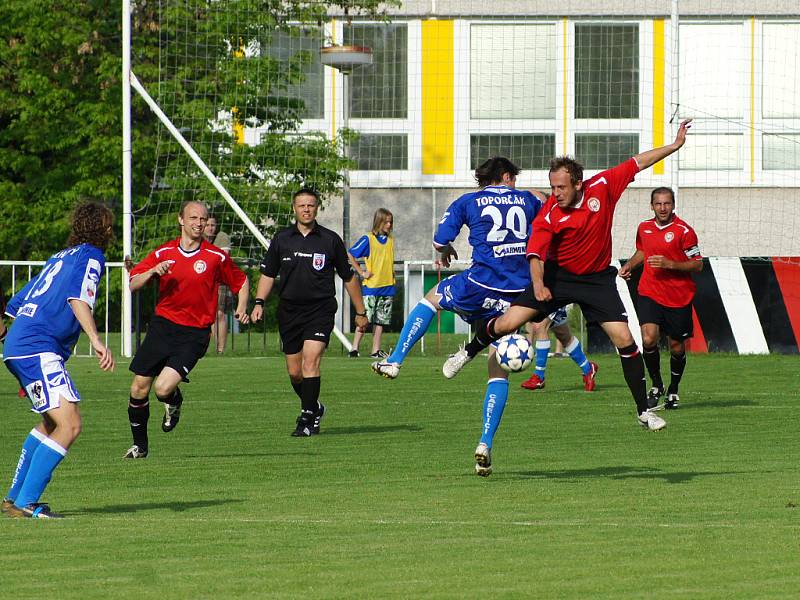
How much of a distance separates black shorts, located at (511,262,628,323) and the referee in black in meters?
3.24

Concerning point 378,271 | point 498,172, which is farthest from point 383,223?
point 498,172

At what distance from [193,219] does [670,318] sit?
18.8 feet

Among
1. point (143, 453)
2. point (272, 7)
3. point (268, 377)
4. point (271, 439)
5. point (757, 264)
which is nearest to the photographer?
point (143, 453)

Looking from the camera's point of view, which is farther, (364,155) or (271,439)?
(364,155)

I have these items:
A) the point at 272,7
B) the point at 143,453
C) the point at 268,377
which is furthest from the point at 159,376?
the point at 272,7

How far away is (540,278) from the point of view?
10.2 metres

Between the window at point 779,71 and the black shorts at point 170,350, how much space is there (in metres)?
23.3

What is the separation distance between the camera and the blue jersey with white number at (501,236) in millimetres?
11516

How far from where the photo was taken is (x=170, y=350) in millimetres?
11984

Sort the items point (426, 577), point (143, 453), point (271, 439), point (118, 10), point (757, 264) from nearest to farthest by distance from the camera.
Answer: point (426, 577) → point (143, 453) → point (271, 439) → point (757, 264) → point (118, 10)

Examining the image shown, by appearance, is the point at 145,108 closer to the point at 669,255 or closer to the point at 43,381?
the point at 669,255

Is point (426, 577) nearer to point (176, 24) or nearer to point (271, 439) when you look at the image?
point (271, 439)

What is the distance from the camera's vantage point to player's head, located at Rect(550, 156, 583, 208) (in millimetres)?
10188

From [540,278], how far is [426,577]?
12.8 feet
